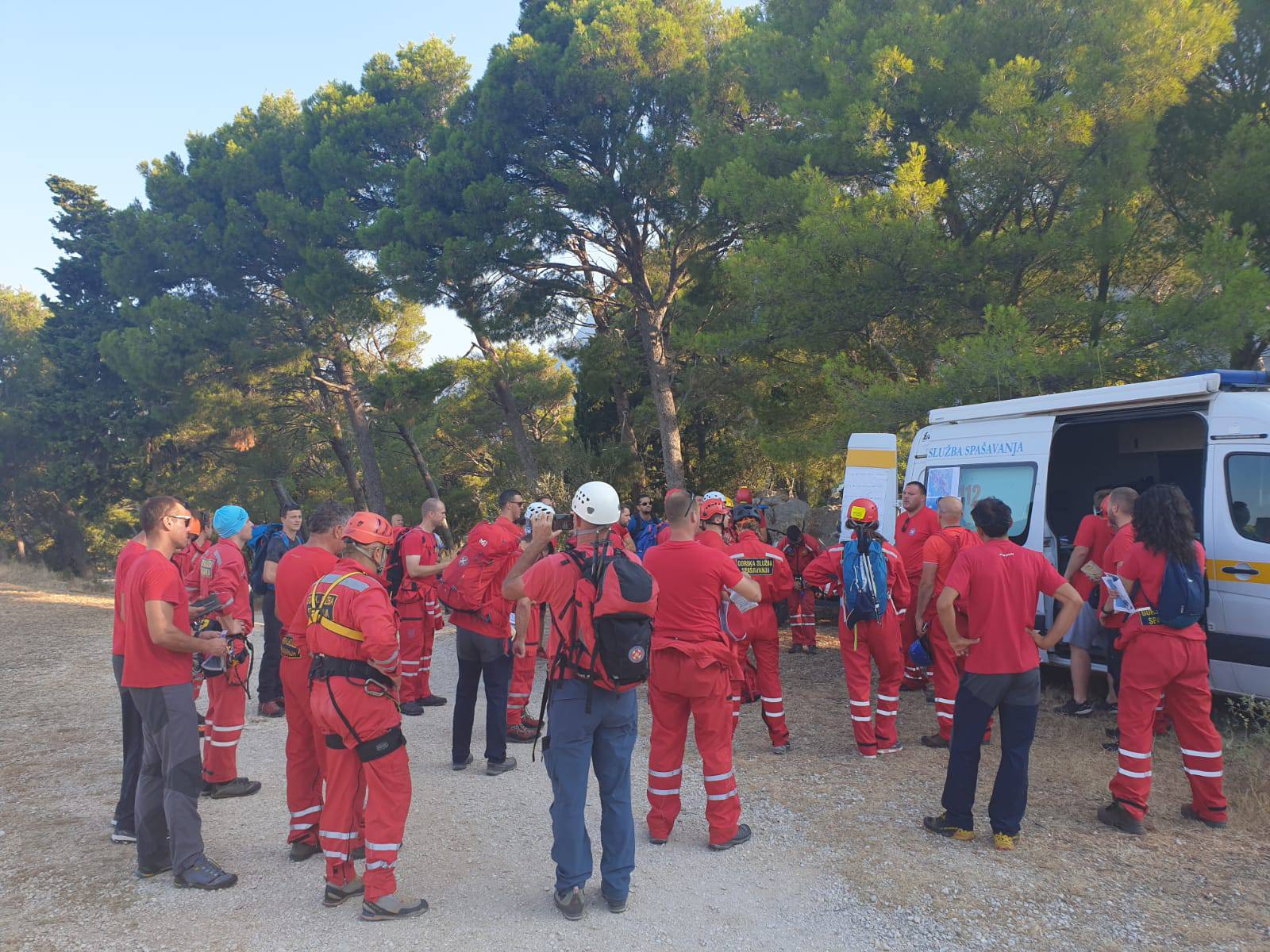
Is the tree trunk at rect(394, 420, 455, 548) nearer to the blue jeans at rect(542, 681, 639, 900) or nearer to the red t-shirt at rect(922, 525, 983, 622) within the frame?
the red t-shirt at rect(922, 525, 983, 622)

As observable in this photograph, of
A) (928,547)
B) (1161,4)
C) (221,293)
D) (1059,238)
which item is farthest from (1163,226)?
(221,293)

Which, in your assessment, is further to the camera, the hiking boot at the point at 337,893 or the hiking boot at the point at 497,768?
the hiking boot at the point at 497,768

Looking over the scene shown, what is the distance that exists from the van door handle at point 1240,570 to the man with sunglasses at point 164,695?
22.3 feet

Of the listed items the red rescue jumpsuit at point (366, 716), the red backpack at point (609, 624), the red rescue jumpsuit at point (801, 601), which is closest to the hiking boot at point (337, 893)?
the red rescue jumpsuit at point (366, 716)

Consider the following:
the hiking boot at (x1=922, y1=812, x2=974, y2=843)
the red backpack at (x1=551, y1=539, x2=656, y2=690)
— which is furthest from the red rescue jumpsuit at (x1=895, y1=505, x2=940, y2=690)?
the red backpack at (x1=551, y1=539, x2=656, y2=690)

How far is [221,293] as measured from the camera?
78.8 ft

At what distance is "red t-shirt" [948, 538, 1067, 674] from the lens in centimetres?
454

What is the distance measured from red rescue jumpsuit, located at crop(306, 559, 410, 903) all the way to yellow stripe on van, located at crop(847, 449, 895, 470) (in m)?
7.71

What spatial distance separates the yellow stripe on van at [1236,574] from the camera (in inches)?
231

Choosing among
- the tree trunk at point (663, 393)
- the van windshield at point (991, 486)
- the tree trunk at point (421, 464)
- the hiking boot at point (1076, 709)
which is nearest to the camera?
the hiking boot at point (1076, 709)

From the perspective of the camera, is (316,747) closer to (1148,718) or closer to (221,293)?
(1148,718)

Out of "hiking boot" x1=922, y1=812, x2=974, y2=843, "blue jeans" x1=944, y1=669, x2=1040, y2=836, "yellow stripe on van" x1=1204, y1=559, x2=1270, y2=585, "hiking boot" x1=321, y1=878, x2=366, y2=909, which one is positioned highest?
"yellow stripe on van" x1=1204, y1=559, x2=1270, y2=585

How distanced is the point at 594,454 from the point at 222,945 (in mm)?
16940

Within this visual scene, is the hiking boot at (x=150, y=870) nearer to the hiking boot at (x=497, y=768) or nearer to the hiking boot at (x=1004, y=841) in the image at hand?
the hiking boot at (x=497, y=768)
